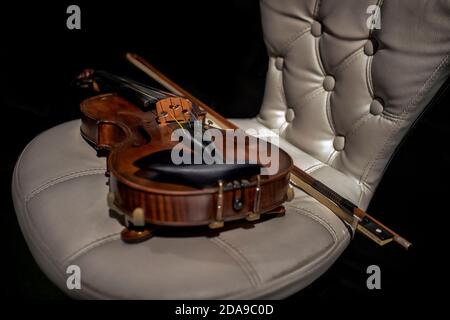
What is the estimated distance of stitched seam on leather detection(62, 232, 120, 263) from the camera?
0.68 meters

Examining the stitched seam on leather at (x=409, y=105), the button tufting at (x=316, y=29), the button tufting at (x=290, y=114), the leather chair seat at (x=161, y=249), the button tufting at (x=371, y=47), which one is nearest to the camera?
the leather chair seat at (x=161, y=249)

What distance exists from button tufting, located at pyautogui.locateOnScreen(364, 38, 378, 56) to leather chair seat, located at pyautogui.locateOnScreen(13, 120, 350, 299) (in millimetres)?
352

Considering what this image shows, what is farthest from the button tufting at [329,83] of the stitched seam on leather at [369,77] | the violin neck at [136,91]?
the violin neck at [136,91]

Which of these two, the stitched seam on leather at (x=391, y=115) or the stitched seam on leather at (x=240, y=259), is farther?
the stitched seam on leather at (x=391, y=115)

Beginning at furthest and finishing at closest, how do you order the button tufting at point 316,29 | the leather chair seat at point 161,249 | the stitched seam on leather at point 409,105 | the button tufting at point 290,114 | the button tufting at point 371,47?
1. the button tufting at point 290,114
2. the button tufting at point 316,29
3. the button tufting at point 371,47
4. the stitched seam on leather at point 409,105
5. the leather chair seat at point 161,249

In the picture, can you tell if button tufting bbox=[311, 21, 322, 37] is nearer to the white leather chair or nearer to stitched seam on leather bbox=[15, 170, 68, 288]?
the white leather chair

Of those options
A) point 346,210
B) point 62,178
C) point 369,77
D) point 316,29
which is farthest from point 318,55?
point 62,178

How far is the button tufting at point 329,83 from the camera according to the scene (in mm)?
997

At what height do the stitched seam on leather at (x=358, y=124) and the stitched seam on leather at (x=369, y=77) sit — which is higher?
the stitched seam on leather at (x=369, y=77)

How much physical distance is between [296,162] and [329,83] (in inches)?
8.4

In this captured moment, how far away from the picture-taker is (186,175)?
25.6 inches

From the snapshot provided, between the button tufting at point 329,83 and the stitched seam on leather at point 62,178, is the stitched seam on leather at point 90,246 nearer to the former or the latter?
the stitched seam on leather at point 62,178

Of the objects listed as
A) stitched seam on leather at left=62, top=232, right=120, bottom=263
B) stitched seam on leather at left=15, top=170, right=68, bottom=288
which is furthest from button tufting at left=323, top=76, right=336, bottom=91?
stitched seam on leather at left=15, top=170, right=68, bottom=288

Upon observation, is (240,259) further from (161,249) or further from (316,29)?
(316,29)
